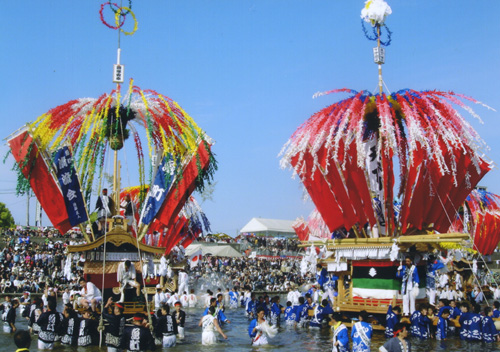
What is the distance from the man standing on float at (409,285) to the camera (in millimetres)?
17094

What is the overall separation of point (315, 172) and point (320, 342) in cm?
557

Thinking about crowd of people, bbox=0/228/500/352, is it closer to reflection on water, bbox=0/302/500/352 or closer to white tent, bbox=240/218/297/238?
reflection on water, bbox=0/302/500/352

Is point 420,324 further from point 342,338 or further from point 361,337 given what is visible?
point 342,338

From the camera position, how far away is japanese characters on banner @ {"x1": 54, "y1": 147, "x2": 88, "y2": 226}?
709 inches

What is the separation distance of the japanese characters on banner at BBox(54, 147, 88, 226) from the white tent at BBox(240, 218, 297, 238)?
143ft

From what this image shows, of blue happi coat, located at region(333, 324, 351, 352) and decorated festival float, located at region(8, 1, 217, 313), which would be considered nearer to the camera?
blue happi coat, located at region(333, 324, 351, 352)

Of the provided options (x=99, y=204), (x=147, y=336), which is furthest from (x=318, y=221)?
(x=147, y=336)

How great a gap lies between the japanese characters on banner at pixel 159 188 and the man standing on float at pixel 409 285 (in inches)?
325

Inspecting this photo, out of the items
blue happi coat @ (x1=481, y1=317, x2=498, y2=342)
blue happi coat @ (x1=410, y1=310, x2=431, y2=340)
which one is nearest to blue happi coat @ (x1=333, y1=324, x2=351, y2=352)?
blue happi coat @ (x1=410, y1=310, x2=431, y2=340)

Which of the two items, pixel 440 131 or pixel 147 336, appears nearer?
pixel 147 336

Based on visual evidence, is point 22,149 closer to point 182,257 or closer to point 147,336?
point 147,336

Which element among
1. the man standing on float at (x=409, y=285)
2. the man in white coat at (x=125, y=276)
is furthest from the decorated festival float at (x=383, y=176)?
the man in white coat at (x=125, y=276)

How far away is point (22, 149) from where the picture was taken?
1784cm

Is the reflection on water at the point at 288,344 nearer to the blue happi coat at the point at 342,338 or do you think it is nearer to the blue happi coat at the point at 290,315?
the blue happi coat at the point at 290,315
